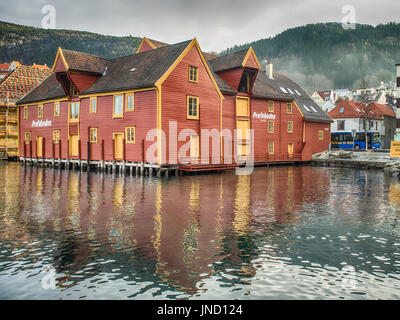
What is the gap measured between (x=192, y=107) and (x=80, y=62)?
43.2 feet

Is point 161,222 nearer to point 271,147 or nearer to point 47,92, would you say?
point 271,147

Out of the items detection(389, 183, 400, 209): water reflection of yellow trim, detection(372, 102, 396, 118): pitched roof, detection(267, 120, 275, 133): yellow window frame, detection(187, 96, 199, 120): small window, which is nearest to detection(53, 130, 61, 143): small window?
detection(187, 96, 199, 120): small window

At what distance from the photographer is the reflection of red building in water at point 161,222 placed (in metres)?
8.70

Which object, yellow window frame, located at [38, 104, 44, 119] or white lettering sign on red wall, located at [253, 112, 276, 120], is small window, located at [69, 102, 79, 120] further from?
white lettering sign on red wall, located at [253, 112, 276, 120]

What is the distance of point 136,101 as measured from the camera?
103ft

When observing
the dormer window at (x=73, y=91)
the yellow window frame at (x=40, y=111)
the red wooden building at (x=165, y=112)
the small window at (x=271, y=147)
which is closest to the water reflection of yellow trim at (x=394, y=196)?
the red wooden building at (x=165, y=112)

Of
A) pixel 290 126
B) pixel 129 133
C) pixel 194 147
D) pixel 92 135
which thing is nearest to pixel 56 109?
pixel 92 135

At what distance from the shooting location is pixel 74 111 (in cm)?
3747

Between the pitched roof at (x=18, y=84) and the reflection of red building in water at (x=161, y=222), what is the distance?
31.9 meters

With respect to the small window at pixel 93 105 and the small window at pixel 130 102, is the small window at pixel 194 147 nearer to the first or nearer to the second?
the small window at pixel 130 102

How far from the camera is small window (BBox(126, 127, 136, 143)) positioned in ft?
104

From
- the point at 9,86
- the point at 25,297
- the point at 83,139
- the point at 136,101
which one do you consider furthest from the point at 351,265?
the point at 9,86
